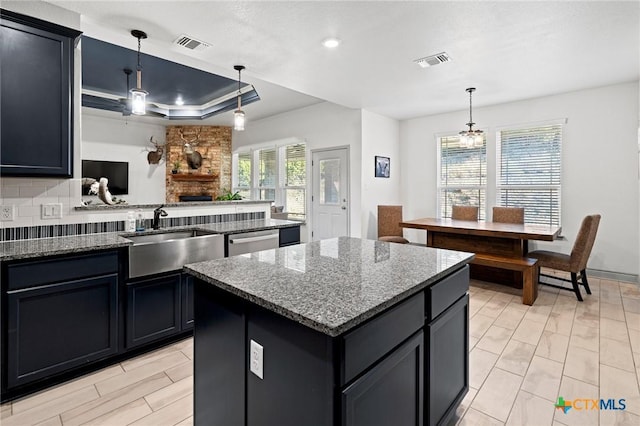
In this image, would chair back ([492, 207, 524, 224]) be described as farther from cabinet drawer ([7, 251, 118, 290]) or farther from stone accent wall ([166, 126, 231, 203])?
stone accent wall ([166, 126, 231, 203])

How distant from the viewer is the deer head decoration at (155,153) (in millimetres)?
7457

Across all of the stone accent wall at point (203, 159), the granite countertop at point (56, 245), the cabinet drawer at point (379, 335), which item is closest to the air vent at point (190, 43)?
the granite countertop at point (56, 245)

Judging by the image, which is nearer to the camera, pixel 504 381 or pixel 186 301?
pixel 504 381

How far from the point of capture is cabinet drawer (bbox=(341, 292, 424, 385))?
0.94m

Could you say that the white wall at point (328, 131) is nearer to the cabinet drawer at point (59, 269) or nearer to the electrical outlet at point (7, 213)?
the cabinet drawer at point (59, 269)

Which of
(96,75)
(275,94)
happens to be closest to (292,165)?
(275,94)

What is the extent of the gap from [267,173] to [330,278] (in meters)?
6.30

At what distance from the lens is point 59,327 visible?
6.60 ft

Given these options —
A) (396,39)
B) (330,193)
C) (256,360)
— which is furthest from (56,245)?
(330,193)

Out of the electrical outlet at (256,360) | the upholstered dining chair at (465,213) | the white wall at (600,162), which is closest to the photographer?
the electrical outlet at (256,360)

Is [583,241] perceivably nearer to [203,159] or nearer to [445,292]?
[445,292]

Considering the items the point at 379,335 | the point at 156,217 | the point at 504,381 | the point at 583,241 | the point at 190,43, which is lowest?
the point at 504,381

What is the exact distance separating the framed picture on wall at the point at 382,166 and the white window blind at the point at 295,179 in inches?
58.0

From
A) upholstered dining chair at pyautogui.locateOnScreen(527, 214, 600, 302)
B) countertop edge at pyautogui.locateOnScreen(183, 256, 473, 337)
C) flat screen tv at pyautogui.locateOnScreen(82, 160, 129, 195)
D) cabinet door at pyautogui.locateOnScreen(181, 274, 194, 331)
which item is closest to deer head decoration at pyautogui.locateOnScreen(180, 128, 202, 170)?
flat screen tv at pyautogui.locateOnScreen(82, 160, 129, 195)
